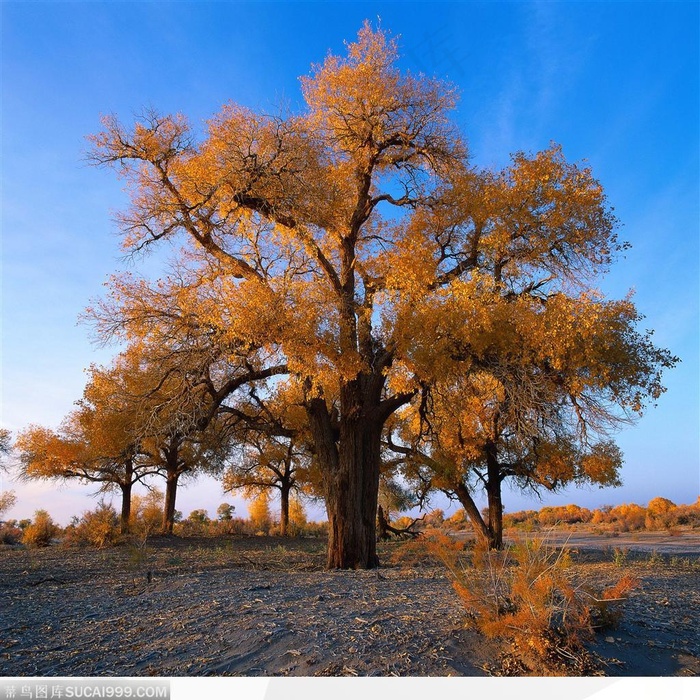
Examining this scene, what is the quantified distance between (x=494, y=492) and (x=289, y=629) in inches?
524

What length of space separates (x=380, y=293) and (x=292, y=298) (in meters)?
2.05

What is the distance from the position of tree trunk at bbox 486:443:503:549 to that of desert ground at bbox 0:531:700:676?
7745 mm

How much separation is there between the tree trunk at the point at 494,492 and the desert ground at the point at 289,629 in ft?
25.4

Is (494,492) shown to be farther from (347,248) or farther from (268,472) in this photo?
(268,472)

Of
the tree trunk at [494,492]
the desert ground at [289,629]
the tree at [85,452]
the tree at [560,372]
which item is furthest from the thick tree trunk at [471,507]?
the tree at [85,452]

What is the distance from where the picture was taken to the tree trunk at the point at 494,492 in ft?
55.8

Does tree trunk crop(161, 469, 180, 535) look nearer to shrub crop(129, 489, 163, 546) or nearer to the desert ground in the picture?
shrub crop(129, 489, 163, 546)

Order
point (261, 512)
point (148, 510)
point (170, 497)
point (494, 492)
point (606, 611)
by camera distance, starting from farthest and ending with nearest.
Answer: point (261, 512) → point (148, 510) → point (170, 497) → point (494, 492) → point (606, 611)

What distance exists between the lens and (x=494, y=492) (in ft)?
56.5

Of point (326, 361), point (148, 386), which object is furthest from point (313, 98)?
point (148, 386)

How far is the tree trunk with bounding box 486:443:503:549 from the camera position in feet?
55.8

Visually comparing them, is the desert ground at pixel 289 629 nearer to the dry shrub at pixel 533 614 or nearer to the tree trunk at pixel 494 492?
the dry shrub at pixel 533 614

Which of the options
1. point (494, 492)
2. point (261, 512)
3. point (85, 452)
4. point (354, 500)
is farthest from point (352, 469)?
point (261, 512)

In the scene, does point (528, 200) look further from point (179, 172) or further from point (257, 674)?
point (257, 674)
